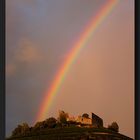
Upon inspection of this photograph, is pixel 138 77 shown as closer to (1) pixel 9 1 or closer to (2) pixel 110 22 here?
(2) pixel 110 22

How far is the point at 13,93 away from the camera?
224cm

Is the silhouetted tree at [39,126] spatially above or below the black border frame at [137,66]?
below

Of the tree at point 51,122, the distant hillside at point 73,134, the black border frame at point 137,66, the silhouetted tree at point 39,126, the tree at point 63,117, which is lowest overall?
the distant hillside at point 73,134

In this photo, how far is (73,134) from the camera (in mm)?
2408

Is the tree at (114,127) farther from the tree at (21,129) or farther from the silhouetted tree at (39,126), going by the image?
the tree at (21,129)

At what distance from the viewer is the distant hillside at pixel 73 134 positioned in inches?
90.4

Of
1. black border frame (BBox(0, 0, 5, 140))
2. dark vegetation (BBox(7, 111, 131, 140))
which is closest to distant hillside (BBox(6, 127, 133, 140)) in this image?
dark vegetation (BBox(7, 111, 131, 140))

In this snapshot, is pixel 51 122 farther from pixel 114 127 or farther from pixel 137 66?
pixel 137 66

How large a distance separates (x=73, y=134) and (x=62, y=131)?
0.27ft

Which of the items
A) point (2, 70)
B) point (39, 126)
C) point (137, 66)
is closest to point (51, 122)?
point (39, 126)

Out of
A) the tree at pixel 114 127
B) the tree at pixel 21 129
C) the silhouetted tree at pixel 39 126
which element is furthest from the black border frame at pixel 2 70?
the tree at pixel 114 127

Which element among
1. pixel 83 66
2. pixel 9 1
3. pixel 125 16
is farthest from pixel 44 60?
pixel 125 16

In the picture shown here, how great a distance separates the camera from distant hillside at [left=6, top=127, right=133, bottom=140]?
7.54ft

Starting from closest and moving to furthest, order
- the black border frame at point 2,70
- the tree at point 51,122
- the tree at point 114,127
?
the black border frame at point 2,70
the tree at point 51,122
the tree at point 114,127
